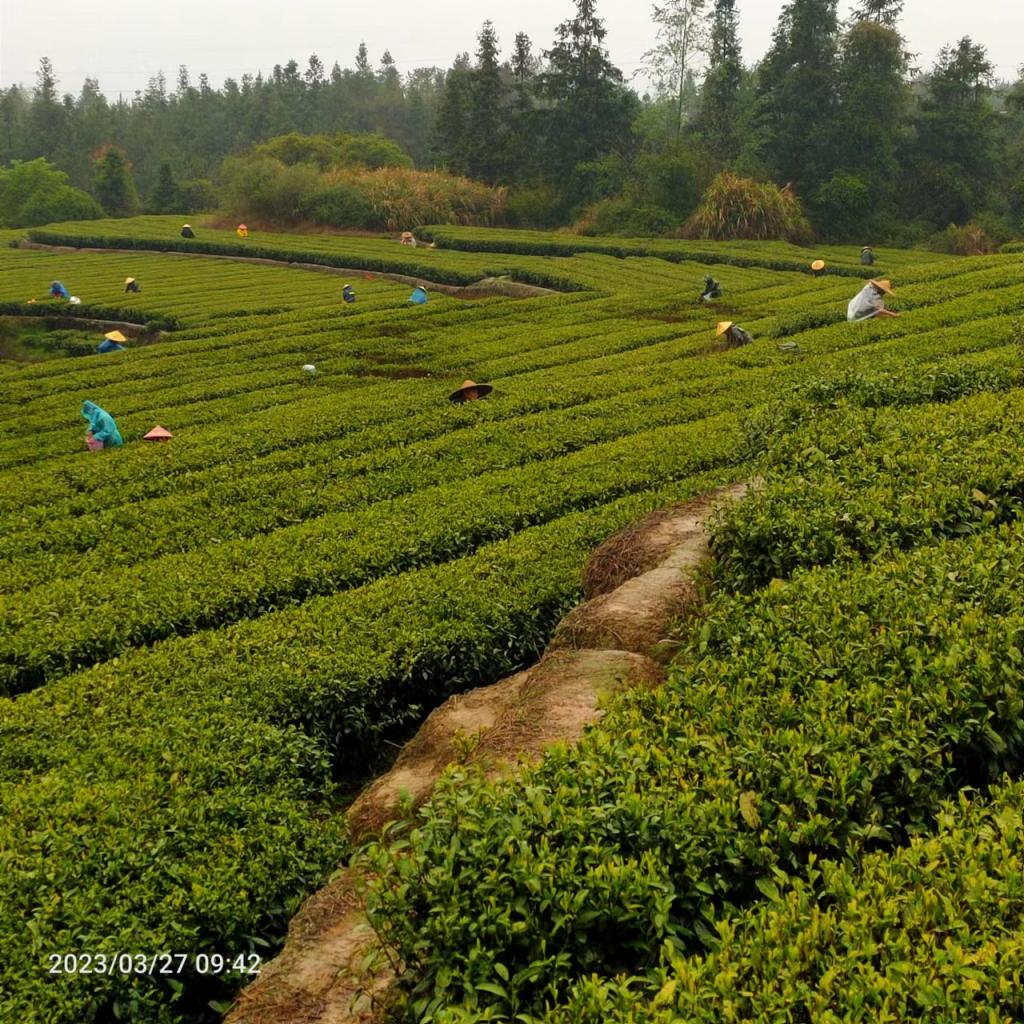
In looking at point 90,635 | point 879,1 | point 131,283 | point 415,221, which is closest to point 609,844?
point 90,635

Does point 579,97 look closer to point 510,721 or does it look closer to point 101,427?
point 101,427

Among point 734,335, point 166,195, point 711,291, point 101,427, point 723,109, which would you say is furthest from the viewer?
point 166,195

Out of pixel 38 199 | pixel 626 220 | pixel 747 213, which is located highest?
pixel 38 199

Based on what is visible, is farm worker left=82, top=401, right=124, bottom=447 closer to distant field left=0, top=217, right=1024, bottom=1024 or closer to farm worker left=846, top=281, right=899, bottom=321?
distant field left=0, top=217, right=1024, bottom=1024

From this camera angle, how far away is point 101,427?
52.2 feet

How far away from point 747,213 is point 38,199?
1712 inches

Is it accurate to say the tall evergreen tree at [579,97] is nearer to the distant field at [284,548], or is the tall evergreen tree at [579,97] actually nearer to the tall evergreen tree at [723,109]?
the tall evergreen tree at [723,109]

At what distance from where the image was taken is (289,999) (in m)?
4.44

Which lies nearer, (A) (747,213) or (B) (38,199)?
(A) (747,213)

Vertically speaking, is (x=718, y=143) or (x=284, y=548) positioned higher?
(x=718, y=143)

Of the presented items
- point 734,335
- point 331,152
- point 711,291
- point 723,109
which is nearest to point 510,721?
point 734,335

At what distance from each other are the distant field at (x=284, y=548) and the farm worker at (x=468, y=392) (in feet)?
1.18

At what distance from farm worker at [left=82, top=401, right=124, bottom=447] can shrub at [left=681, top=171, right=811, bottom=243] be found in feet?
116

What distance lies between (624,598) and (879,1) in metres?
60.0
